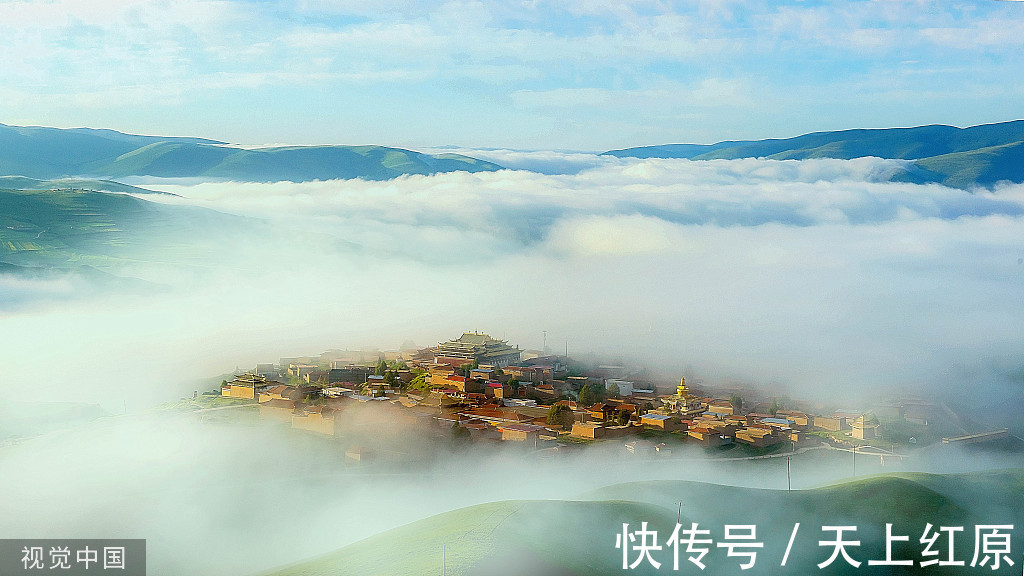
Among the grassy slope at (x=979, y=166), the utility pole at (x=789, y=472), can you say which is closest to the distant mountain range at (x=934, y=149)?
the grassy slope at (x=979, y=166)

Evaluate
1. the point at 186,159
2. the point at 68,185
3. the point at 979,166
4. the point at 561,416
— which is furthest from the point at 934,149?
the point at 68,185

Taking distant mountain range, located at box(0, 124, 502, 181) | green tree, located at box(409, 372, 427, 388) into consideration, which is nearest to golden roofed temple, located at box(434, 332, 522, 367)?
green tree, located at box(409, 372, 427, 388)

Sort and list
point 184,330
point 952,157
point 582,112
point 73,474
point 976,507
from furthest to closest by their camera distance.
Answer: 1. point 952,157
2. point 582,112
3. point 976,507
4. point 184,330
5. point 73,474

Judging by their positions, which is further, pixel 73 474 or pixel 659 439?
pixel 659 439

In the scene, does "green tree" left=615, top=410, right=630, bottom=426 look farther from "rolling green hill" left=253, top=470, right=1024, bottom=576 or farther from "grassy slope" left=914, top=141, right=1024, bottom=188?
"grassy slope" left=914, top=141, right=1024, bottom=188

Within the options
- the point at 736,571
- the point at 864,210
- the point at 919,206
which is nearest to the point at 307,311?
the point at 736,571

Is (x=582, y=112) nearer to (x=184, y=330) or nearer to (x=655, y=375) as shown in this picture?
(x=655, y=375)

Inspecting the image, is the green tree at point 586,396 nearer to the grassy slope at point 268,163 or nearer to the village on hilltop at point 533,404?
the village on hilltop at point 533,404
